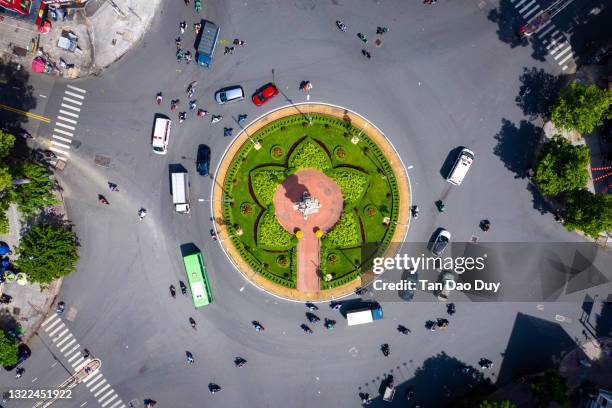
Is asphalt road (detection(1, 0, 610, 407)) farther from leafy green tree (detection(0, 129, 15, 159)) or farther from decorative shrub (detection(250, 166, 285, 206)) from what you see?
leafy green tree (detection(0, 129, 15, 159))

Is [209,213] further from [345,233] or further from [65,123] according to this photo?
[65,123]

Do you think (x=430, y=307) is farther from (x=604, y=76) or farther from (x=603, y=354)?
(x=604, y=76)

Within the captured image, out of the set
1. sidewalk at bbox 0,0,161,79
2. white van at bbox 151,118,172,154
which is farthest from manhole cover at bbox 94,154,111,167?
sidewalk at bbox 0,0,161,79

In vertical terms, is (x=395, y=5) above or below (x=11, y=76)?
above

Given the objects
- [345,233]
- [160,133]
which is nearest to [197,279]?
[160,133]

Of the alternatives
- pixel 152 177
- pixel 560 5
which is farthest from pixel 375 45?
pixel 152 177

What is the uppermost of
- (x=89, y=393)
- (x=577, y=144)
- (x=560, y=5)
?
(x=560, y=5)
